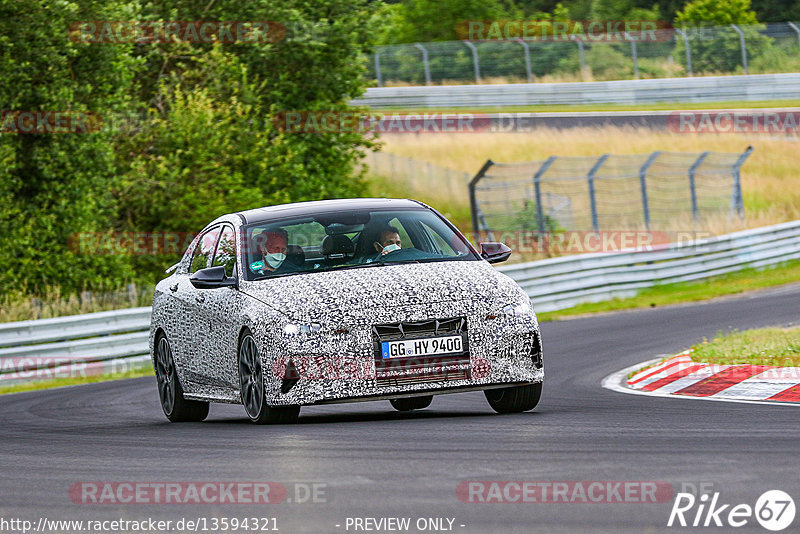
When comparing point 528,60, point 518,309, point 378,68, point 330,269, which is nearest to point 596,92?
point 528,60

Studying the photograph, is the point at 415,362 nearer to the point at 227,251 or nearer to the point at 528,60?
the point at 227,251

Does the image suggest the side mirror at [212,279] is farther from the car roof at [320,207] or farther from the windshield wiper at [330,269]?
the car roof at [320,207]

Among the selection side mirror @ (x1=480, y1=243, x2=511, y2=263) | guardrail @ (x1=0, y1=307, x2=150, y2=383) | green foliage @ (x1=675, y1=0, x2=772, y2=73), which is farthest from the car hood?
green foliage @ (x1=675, y1=0, x2=772, y2=73)

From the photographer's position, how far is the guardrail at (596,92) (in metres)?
47.4

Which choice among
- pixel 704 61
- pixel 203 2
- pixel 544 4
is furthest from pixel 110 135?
pixel 544 4

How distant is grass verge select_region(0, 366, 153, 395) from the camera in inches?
727

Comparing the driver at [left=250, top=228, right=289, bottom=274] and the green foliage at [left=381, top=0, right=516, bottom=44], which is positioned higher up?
the driver at [left=250, top=228, right=289, bottom=274]

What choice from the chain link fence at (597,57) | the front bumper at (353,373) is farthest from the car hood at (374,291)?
the chain link fence at (597,57)

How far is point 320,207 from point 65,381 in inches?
370

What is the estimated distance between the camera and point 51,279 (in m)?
25.3

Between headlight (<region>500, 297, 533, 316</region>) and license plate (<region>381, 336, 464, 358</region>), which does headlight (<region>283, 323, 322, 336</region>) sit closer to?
license plate (<region>381, 336, 464, 358</region>)

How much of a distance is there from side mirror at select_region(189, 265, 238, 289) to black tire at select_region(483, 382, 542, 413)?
80.2 inches

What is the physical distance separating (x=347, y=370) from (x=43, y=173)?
1753 cm

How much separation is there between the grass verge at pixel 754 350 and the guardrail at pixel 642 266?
921 centimetres
